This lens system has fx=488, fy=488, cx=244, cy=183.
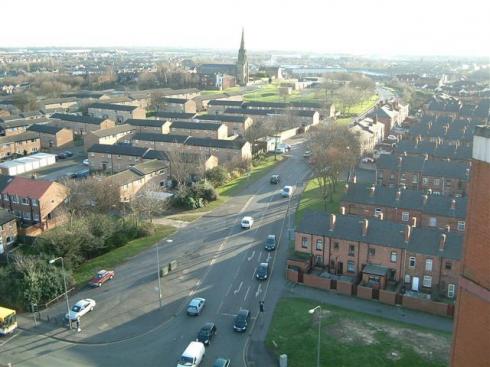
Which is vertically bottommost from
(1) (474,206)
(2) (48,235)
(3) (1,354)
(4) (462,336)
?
(3) (1,354)

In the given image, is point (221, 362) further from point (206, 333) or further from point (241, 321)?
point (241, 321)

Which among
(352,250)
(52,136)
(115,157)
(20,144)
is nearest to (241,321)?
(352,250)

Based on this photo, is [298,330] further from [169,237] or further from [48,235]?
[48,235]

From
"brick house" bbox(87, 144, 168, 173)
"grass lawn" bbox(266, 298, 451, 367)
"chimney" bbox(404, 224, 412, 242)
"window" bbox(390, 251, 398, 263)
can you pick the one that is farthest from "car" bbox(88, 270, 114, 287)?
"brick house" bbox(87, 144, 168, 173)

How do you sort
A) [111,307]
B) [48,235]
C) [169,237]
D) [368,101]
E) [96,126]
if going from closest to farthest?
[111,307], [48,235], [169,237], [96,126], [368,101]

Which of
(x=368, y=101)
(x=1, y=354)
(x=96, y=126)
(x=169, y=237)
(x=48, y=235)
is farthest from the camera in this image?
(x=368, y=101)

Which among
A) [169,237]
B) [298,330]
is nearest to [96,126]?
[169,237]

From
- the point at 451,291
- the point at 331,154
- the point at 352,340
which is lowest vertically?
the point at 352,340

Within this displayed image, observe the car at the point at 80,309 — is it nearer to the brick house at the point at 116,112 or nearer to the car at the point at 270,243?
the car at the point at 270,243
